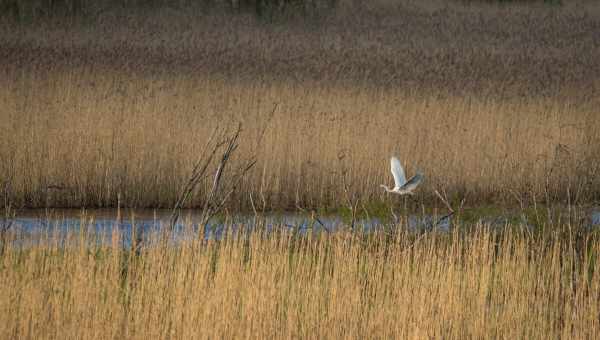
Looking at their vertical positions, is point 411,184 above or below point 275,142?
above

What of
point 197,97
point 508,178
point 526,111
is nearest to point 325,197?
point 508,178

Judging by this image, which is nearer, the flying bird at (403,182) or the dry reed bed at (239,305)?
the dry reed bed at (239,305)

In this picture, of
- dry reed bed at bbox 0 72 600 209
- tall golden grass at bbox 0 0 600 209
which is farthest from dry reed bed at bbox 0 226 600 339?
dry reed bed at bbox 0 72 600 209

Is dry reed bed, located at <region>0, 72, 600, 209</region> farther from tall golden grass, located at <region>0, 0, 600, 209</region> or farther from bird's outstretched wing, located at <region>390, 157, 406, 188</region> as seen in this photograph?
bird's outstretched wing, located at <region>390, 157, 406, 188</region>

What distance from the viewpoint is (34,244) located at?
6.34m

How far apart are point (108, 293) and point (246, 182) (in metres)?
5.48

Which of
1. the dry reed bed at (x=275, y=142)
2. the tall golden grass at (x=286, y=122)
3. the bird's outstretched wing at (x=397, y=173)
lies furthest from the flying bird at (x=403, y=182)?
the dry reed bed at (x=275, y=142)

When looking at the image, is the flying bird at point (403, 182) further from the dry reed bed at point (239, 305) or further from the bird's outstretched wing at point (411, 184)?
the dry reed bed at point (239, 305)

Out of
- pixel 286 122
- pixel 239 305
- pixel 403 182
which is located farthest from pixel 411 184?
pixel 286 122

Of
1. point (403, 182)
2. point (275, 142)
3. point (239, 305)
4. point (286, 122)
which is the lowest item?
point (275, 142)

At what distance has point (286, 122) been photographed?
A: 12.3 meters

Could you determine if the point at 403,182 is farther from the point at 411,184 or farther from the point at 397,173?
the point at 411,184

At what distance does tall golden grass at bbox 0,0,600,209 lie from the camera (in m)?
11.0

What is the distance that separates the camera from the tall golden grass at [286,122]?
11047 mm
